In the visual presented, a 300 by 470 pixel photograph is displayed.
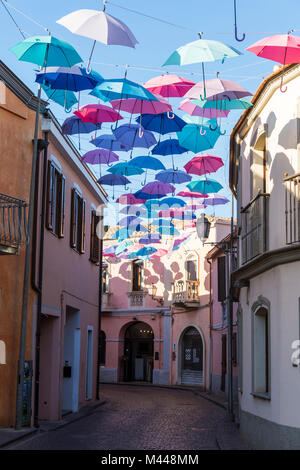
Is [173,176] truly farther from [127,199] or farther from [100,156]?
[127,199]

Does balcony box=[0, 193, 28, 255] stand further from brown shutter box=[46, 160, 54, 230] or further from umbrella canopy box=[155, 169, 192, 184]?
umbrella canopy box=[155, 169, 192, 184]

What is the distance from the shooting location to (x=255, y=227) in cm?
1319

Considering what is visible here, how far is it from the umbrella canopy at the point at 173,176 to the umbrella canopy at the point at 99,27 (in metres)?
7.18

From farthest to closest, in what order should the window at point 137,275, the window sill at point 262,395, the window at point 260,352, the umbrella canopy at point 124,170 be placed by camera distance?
the window at point 137,275, the umbrella canopy at point 124,170, the window at point 260,352, the window sill at point 262,395

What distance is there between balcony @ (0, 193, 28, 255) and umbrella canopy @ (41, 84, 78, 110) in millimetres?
2130

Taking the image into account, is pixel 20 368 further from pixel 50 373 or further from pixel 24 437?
pixel 50 373

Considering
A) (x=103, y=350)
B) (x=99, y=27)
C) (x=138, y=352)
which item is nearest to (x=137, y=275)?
(x=138, y=352)

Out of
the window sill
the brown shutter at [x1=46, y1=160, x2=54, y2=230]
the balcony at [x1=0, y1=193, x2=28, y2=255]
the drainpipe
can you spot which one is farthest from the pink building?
the balcony at [x1=0, y1=193, x2=28, y2=255]

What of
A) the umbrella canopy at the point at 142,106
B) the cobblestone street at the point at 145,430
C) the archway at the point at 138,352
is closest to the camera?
the umbrella canopy at the point at 142,106

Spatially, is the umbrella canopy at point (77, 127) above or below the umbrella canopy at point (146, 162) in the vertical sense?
above

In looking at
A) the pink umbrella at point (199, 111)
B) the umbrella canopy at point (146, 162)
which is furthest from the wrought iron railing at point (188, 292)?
the pink umbrella at point (199, 111)

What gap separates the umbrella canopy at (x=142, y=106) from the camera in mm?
12180

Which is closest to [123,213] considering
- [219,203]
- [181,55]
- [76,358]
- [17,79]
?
[219,203]

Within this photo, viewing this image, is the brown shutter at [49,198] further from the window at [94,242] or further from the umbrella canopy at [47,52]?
the window at [94,242]
